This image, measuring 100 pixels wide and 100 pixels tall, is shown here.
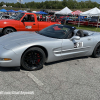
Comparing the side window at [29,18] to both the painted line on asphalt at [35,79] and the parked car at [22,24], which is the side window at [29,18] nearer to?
the parked car at [22,24]

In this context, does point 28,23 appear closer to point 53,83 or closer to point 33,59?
point 33,59

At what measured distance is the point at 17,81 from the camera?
286 cm

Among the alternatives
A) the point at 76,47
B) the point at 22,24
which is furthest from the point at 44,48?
the point at 22,24

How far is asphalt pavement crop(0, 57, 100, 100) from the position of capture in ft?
7.97

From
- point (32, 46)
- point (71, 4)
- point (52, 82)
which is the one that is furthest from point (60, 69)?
point (71, 4)

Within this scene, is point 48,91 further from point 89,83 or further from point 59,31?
point 59,31

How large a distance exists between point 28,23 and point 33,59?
5055 mm

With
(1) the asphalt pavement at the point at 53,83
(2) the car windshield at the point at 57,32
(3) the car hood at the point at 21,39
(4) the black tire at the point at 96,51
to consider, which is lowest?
(1) the asphalt pavement at the point at 53,83

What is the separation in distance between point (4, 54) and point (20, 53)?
36cm

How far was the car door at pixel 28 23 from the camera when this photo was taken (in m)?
7.82

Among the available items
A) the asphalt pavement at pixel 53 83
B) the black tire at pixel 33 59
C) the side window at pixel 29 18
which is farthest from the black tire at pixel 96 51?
the side window at pixel 29 18

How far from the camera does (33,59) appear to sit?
3.35 m

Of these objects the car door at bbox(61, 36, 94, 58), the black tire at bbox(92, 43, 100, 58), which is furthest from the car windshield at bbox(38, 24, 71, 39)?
the black tire at bbox(92, 43, 100, 58)

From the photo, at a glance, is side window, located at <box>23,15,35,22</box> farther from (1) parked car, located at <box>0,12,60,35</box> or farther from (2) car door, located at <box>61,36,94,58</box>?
(2) car door, located at <box>61,36,94,58</box>
